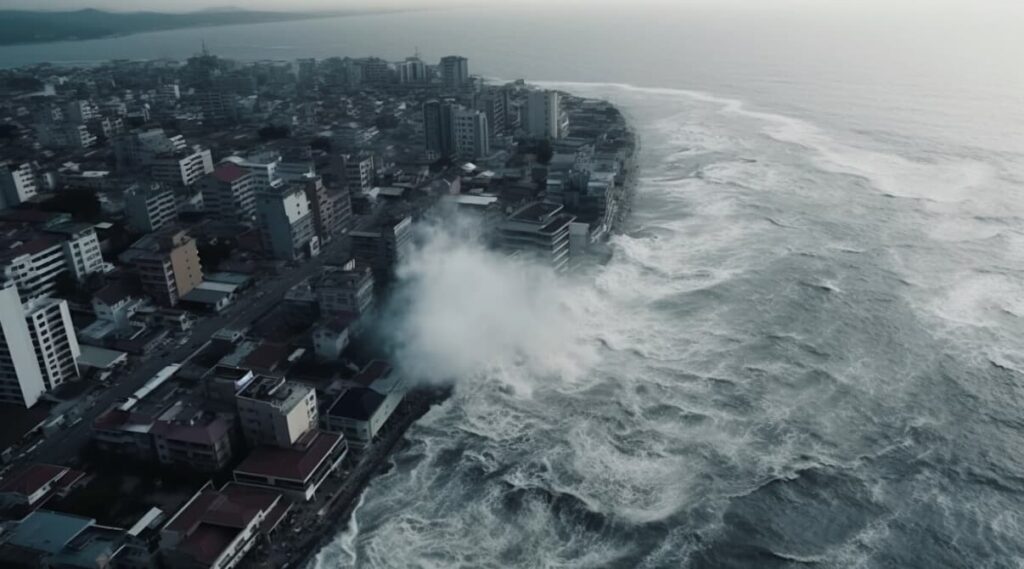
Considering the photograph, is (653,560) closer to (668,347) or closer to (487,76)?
(668,347)

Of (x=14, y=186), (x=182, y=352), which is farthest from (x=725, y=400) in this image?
(x=14, y=186)

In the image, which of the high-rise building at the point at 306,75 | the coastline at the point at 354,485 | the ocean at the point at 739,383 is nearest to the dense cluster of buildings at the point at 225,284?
the coastline at the point at 354,485

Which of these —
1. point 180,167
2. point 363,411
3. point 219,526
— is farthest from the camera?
point 180,167

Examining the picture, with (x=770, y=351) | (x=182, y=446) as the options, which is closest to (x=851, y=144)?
(x=770, y=351)

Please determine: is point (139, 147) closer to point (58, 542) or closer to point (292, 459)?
point (292, 459)

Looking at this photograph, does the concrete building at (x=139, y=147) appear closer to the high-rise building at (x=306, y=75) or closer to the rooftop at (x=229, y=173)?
the rooftop at (x=229, y=173)
